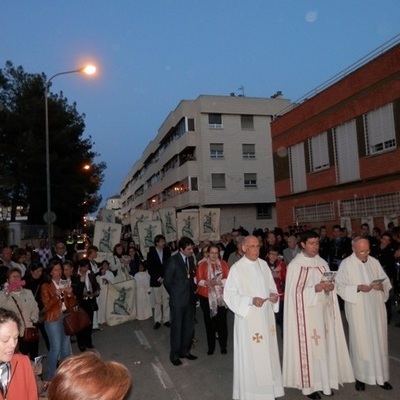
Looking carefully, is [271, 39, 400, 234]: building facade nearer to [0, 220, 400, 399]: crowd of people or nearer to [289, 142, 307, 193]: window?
[289, 142, 307, 193]: window

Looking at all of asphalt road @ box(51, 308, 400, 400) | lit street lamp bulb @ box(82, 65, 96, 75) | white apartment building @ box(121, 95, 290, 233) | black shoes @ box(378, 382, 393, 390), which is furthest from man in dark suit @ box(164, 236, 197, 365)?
white apartment building @ box(121, 95, 290, 233)

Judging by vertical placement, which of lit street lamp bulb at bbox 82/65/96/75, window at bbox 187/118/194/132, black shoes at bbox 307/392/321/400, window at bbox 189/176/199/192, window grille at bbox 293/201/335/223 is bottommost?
black shoes at bbox 307/392/321/400

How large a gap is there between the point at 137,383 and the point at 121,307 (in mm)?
4764

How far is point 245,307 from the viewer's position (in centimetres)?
559

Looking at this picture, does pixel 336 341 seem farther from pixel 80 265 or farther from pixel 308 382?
pixel 80 265

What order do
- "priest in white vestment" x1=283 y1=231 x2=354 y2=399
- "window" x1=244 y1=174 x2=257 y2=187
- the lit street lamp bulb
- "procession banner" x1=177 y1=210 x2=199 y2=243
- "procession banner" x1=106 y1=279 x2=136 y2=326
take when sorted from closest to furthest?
"priest in white vestment" x1=283 y1=231 x2=354 y2=399
"procession banner" x1=106 y1=279 x2=136 y2=326
"procession banner" x1=177 y1=210 x2=199 y2=243
the lit street lamp bulb
"window" x1=244 y1=174 x2=257 y2=187

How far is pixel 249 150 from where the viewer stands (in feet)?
132

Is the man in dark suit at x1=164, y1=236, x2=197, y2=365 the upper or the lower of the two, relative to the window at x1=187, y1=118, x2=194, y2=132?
lower

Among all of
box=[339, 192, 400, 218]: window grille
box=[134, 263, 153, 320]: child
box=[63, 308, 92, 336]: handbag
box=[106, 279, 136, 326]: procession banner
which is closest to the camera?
box=[63, 308, 92, 336]: handbag

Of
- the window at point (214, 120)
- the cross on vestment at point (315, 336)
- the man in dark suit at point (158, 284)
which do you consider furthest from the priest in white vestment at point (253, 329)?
the window at point (214, 120)

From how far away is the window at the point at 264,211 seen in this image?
40.2 m

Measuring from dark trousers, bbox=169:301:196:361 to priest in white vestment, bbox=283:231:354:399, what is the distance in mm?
2212

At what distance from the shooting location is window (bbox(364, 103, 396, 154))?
1731 centimetres

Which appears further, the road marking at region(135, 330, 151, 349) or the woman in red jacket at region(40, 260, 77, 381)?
the road marking at region(135, 330, 151, 349)
